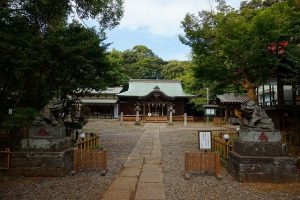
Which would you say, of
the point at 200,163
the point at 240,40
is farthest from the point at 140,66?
the point at 200,163

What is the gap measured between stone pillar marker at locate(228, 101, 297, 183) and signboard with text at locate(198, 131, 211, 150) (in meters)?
1.01

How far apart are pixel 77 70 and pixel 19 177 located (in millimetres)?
5536

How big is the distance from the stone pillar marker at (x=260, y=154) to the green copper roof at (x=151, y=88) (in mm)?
32311

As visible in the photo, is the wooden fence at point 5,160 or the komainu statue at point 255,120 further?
the wooden fence at point 5,160

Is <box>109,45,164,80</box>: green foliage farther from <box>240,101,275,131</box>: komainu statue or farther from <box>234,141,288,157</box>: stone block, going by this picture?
<box>234,141,288,157</box>: stone block

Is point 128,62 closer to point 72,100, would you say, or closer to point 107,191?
point 72,100

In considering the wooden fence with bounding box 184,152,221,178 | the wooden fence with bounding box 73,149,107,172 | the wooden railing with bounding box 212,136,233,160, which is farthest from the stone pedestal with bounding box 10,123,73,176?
the wooden railing with bounding box 212,136,233,160

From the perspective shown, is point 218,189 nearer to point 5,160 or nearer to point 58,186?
point 58,186

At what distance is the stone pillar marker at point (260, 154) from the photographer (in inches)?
322

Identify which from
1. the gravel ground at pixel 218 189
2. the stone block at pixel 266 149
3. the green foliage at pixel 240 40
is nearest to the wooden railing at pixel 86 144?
the gravel ground at pixel 218 189

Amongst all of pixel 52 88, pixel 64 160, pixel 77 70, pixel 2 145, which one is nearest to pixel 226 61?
pixel 77 70

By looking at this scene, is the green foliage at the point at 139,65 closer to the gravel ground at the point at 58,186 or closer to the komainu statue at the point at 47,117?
the komainu statue at the point at 47,117

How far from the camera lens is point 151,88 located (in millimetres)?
46625

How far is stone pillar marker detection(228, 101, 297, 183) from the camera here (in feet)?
26.9
